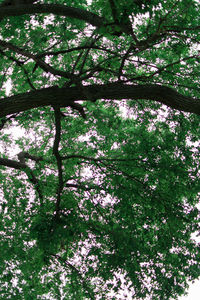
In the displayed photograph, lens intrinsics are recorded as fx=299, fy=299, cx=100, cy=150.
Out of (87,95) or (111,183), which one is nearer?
(87,95)

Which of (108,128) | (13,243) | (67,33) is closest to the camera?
(67,33)

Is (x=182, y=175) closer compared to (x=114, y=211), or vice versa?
(x=182, y=175)

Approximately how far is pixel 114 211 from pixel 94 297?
2.28 metres

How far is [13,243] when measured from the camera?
8.76m

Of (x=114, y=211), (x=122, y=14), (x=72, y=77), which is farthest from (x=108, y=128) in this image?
(x=122, y=14)

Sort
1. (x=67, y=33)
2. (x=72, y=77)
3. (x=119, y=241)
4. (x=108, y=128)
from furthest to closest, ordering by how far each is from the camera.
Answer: (x=108, y=128) → (x=67, y=33) → (x=119, y=241) → (x=72, y=77)

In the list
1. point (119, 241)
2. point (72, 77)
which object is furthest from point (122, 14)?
point (119, 241)

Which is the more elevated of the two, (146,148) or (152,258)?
(146,148)

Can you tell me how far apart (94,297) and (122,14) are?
6871mm

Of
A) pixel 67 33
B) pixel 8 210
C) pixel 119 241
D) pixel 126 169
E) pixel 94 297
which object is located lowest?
pixel 94 297

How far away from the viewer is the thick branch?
17.3ft

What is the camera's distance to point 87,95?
5387mm

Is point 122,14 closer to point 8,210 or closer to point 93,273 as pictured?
point 93,273

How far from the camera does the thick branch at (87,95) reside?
5.26 metres
